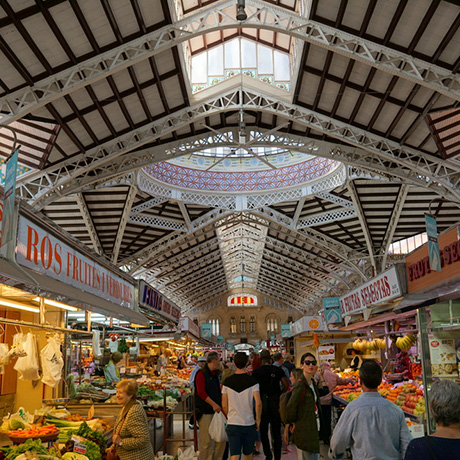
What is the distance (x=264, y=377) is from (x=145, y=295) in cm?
A: 349

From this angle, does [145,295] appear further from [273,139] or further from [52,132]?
[273,139]

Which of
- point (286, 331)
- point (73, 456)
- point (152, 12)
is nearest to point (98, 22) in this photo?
point (152, 12)

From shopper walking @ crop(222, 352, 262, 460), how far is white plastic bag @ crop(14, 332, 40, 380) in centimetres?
231

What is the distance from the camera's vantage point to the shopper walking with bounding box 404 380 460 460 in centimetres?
218

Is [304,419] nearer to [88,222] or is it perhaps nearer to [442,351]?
[442,351]

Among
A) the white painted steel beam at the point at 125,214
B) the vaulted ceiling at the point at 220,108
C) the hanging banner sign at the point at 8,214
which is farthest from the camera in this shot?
the white painted steel beam at the point at 125,214

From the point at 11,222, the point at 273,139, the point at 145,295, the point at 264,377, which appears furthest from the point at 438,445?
the point at 273,139

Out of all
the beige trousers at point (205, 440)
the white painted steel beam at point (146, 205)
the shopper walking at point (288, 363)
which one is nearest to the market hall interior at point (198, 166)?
the white painted steel beam at point (146, 205)

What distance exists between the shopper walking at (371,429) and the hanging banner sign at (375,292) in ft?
12.2

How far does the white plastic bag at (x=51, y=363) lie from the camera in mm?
6430

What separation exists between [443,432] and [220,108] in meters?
13.1

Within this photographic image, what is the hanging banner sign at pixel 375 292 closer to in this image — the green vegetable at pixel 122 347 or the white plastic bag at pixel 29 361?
the white plastic bag at pixel 29 361

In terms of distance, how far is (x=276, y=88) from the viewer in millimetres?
14703

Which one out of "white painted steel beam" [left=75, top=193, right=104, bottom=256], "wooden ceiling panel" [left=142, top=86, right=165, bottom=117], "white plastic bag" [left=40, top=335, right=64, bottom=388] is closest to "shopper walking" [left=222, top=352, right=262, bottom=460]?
"white plastic bag" [left=40, top=335, right=64, bottom=388]
